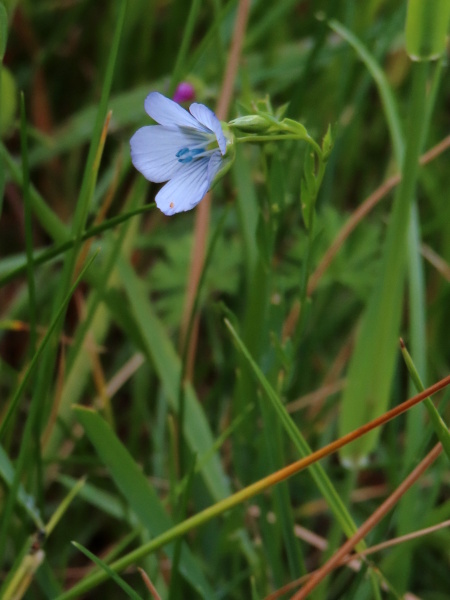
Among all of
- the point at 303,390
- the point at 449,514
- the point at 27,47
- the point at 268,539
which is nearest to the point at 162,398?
the point at 303,390

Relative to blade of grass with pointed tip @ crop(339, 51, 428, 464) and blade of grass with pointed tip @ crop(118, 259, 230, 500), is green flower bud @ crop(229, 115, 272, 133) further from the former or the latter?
blade of grass with pointed tip @ crop(118, 259, 230, 500)

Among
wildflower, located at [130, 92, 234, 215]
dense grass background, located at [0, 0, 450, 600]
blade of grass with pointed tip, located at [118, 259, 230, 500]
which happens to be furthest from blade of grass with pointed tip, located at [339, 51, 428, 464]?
wildflower, located at [130, 92, 234, 215]

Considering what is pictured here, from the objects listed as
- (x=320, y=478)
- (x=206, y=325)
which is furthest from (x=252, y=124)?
(x=206, y=325)

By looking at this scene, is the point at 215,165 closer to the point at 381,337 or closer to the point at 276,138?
Result: the point at 276,138

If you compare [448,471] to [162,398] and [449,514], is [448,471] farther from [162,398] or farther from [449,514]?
[162,398]

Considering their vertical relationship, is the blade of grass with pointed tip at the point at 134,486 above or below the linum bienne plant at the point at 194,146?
below

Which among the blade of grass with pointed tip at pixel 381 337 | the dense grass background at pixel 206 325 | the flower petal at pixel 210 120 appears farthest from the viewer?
the blade of grass with pointed tip at pixel 381 337

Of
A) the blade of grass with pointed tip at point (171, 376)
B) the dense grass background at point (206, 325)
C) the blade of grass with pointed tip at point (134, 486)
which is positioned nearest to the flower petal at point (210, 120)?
the dense grass background at point (206, 325)

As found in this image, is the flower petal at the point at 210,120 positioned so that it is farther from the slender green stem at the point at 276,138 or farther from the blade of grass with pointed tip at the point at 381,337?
the blade of grass with pointed tip at the point at 381,337
